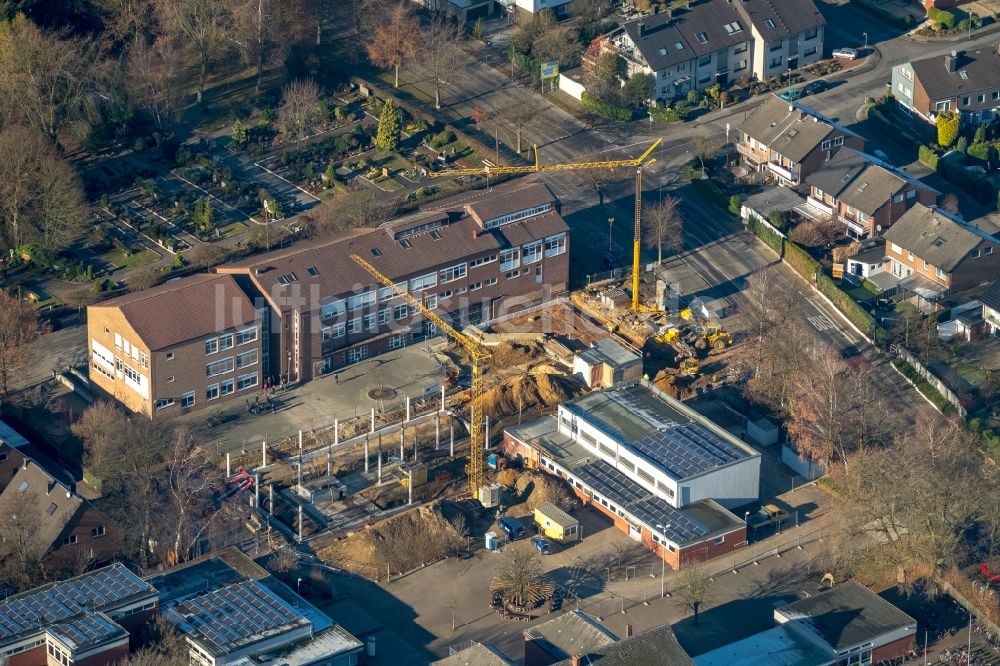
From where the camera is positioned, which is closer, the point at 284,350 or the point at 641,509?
the point at 641,509

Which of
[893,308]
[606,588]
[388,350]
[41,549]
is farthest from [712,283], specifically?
[41,549]

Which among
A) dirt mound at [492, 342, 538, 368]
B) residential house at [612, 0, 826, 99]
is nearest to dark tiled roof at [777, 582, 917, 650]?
dirt mound at [492, 342, 538, 368]

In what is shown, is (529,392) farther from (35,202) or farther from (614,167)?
(35,202)

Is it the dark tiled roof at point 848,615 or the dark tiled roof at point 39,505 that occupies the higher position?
the dark tiled roof at point 39,505

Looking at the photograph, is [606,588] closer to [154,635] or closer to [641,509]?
[641,509]

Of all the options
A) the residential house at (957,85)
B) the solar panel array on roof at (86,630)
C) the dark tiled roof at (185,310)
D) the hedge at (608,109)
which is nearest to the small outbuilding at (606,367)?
the dark tiled roof at (185,310)

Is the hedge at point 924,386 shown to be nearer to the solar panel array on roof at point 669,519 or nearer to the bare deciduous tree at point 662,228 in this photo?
the bare deciduous tree at point 662,228
